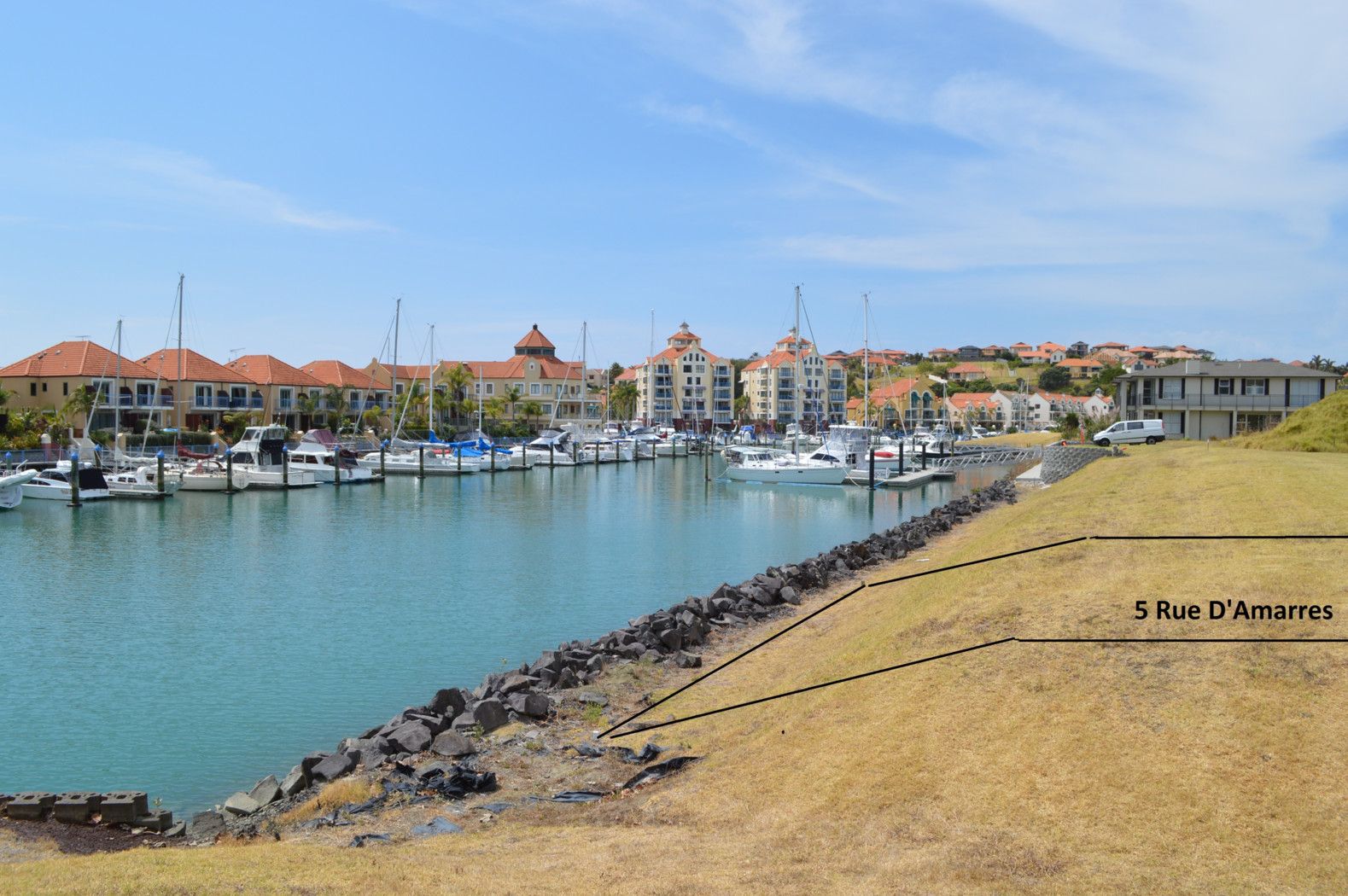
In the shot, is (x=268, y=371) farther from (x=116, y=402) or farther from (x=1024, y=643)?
(x=1024, y=643)

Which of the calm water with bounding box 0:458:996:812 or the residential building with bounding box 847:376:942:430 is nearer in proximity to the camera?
the calm water with bounding box 0:458:996:812

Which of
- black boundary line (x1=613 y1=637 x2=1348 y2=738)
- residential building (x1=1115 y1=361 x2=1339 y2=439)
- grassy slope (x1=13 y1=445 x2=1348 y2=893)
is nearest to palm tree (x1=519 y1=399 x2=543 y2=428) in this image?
residential building (x1=1115 y1=361 x2=1339 y2=439)

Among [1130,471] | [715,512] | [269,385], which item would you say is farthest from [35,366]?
[1130,471]

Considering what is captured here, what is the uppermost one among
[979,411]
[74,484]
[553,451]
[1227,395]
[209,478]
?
[979,411]

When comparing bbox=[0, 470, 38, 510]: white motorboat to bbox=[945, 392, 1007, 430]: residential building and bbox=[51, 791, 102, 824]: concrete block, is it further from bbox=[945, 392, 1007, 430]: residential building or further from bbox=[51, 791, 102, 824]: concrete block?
bbox=[945, 392, 1007, 430]: residential building

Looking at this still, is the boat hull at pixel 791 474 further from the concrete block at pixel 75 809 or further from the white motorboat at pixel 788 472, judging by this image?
the concrete block at pixel 75 809

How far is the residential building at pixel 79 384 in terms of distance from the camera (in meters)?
84.0

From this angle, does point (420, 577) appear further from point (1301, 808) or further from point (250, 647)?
point (1301, 808)

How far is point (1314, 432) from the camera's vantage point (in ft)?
130

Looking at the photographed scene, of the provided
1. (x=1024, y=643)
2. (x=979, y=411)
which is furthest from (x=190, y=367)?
(x=979, y=411)

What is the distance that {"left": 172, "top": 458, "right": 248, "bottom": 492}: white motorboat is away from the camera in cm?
6719

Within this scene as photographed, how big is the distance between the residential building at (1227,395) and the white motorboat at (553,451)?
2020 inches

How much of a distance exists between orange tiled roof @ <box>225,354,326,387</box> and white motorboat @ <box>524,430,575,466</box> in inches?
1045

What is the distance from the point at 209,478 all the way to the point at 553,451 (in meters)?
37.9
